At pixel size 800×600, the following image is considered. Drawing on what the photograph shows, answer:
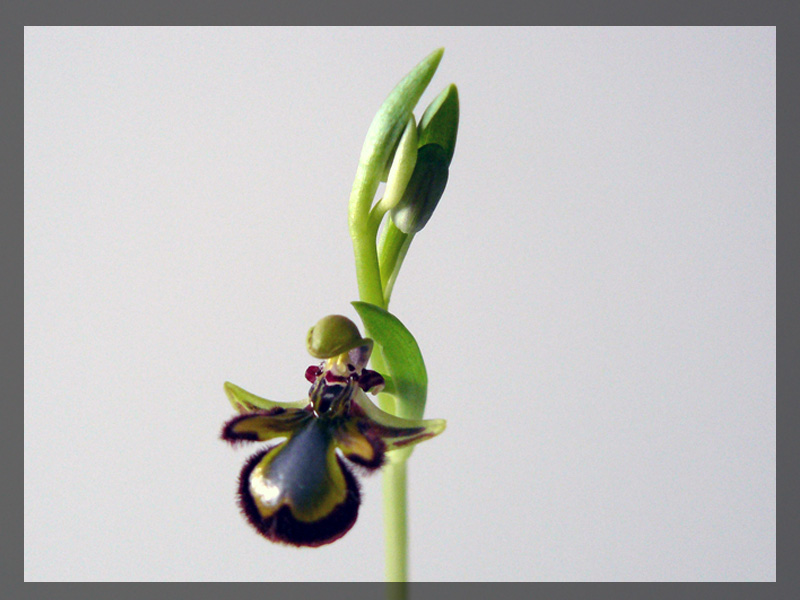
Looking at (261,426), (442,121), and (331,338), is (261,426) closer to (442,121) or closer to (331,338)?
(331,338)

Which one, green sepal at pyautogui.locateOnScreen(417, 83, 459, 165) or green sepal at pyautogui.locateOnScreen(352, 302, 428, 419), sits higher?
green sepal at pyautogui.locateOnScreen(417, 83, 459, 165)

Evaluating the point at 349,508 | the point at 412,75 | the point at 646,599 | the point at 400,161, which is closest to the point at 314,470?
the point at 349,508

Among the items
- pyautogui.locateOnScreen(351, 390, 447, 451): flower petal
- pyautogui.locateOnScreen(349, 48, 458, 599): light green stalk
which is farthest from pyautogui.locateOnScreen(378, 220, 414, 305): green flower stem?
pyautogui.locateOnScreen(351, 390, 447, 451): flower petal

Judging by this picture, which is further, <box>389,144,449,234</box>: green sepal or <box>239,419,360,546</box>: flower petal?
<box>389,144,449,234</box>: green sepal

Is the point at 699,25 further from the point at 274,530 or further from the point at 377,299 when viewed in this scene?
the point at 274,530

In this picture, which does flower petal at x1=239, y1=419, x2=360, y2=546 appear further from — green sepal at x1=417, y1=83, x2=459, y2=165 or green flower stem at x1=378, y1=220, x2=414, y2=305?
green sepal at x1=417, y1=83, x2=459, y2=165

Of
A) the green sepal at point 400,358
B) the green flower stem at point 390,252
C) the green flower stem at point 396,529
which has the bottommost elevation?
the green flower stem at point 396,529

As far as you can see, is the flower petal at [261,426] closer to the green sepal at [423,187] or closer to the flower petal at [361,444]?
the flower petal at [361,444]

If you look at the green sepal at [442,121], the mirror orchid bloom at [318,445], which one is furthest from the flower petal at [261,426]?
the green sepal at [442,121]
